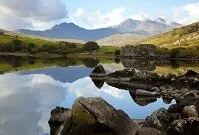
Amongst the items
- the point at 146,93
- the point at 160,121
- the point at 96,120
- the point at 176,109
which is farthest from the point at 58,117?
the point at 146,93

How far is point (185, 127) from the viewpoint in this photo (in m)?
28.7

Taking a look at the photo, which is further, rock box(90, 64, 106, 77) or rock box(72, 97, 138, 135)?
rock box(90, 64, 106, 77)

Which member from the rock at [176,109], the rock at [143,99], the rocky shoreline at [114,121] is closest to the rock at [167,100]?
the rock at [143,99]

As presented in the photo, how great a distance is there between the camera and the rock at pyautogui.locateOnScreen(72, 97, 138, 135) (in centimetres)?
2962

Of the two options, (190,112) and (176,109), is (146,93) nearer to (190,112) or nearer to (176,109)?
(176,109)

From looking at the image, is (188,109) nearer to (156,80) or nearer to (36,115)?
(36,115)

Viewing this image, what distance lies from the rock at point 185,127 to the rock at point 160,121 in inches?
116

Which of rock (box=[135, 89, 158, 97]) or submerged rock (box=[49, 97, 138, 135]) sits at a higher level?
submerged rock (box=[49, 97, 138, 135])

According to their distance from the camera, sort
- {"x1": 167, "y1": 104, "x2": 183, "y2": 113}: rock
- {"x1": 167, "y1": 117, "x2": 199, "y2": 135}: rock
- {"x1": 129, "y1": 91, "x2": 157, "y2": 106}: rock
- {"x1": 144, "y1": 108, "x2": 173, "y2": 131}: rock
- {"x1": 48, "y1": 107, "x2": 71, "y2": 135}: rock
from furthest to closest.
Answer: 1. {"x1": 129, "y1": 91, "x2": 157, "y2": 106}: rock
2. {"x1": 48, "y1": 107, "x2": 71, "y2": 135}: rock
3. {"x1": 167, "y1": 104, "x2": 183, "y2": 113}: rock
4. {"x1": 144, "y1": 108, "x2": 173, "y2": 131}: rock
5. {"x1": 167, "y1": 117, "x2": 199, "y2": 135}: rock

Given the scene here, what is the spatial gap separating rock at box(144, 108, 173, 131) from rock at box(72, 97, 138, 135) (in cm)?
299

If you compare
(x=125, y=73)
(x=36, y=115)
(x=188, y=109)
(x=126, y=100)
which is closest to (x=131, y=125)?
(x=188, y=109)

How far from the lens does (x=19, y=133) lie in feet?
130

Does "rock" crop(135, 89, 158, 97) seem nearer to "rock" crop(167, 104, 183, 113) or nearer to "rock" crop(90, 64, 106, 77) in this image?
"rock" crop(167, 104, 183, 113)

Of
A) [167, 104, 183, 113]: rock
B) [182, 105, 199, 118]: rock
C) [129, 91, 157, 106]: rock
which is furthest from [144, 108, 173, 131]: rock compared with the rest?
[129, 91, 157, 106]: rock
